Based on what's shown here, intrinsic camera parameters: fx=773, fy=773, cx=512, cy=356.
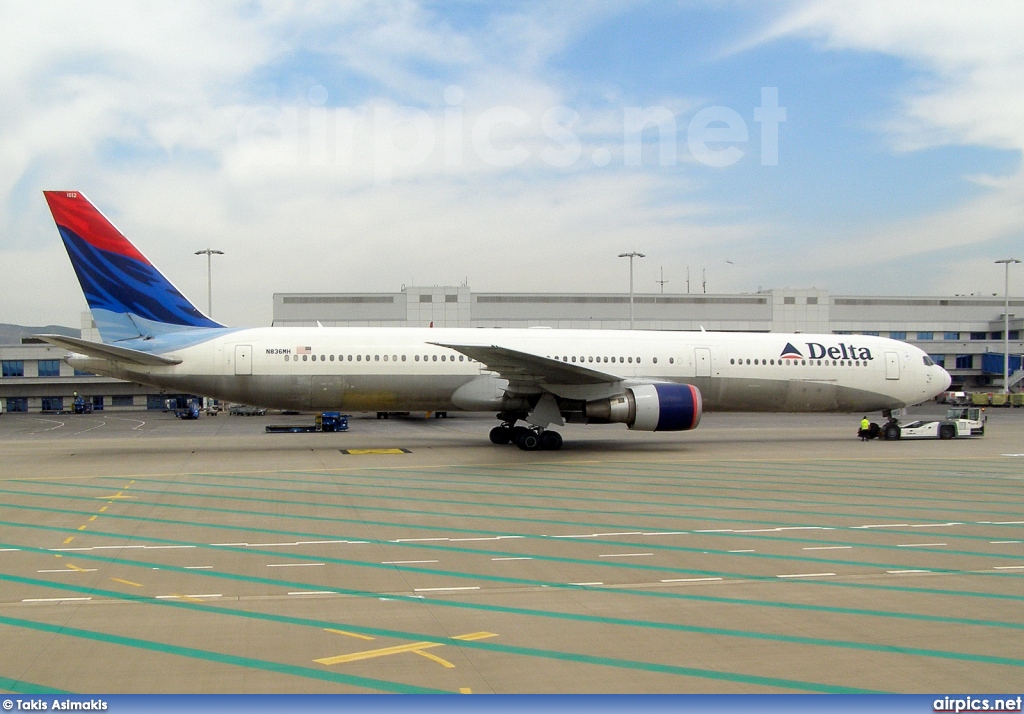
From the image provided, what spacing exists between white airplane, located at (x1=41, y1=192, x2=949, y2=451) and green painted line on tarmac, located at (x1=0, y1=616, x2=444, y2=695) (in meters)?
12.6

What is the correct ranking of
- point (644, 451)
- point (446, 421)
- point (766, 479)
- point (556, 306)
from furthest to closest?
1. point (556, 306)
2. point (446, 421)
3. point (644, 451)
4. point (766, 479)

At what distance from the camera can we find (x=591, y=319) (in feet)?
185

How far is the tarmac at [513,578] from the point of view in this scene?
6012 millimetres

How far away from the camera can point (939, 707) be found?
203 inches

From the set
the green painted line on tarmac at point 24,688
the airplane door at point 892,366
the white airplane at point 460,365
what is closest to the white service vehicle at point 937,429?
the white airplane at point 460,365

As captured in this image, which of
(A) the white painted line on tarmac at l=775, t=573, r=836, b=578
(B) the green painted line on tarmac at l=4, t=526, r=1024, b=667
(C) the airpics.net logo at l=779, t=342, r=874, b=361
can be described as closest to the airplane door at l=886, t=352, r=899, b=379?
(C) the airpics.net logo at l=779, t=342, r=874, b=361

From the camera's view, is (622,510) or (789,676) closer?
(789,676)

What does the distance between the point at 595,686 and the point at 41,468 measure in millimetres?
17849

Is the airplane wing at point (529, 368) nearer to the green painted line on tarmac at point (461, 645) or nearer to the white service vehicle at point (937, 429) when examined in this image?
the white service vehicle at point (937, 429)

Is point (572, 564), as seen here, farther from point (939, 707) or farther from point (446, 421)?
point (446, 421)

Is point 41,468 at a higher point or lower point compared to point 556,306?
lower

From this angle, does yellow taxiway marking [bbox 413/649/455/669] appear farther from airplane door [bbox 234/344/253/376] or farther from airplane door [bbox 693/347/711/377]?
airplane door [bbox 693/347/711/377]

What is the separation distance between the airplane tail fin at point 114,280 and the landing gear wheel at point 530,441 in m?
9.93

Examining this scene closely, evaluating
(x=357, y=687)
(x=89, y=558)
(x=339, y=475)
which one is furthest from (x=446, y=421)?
(x=357, y=687)
